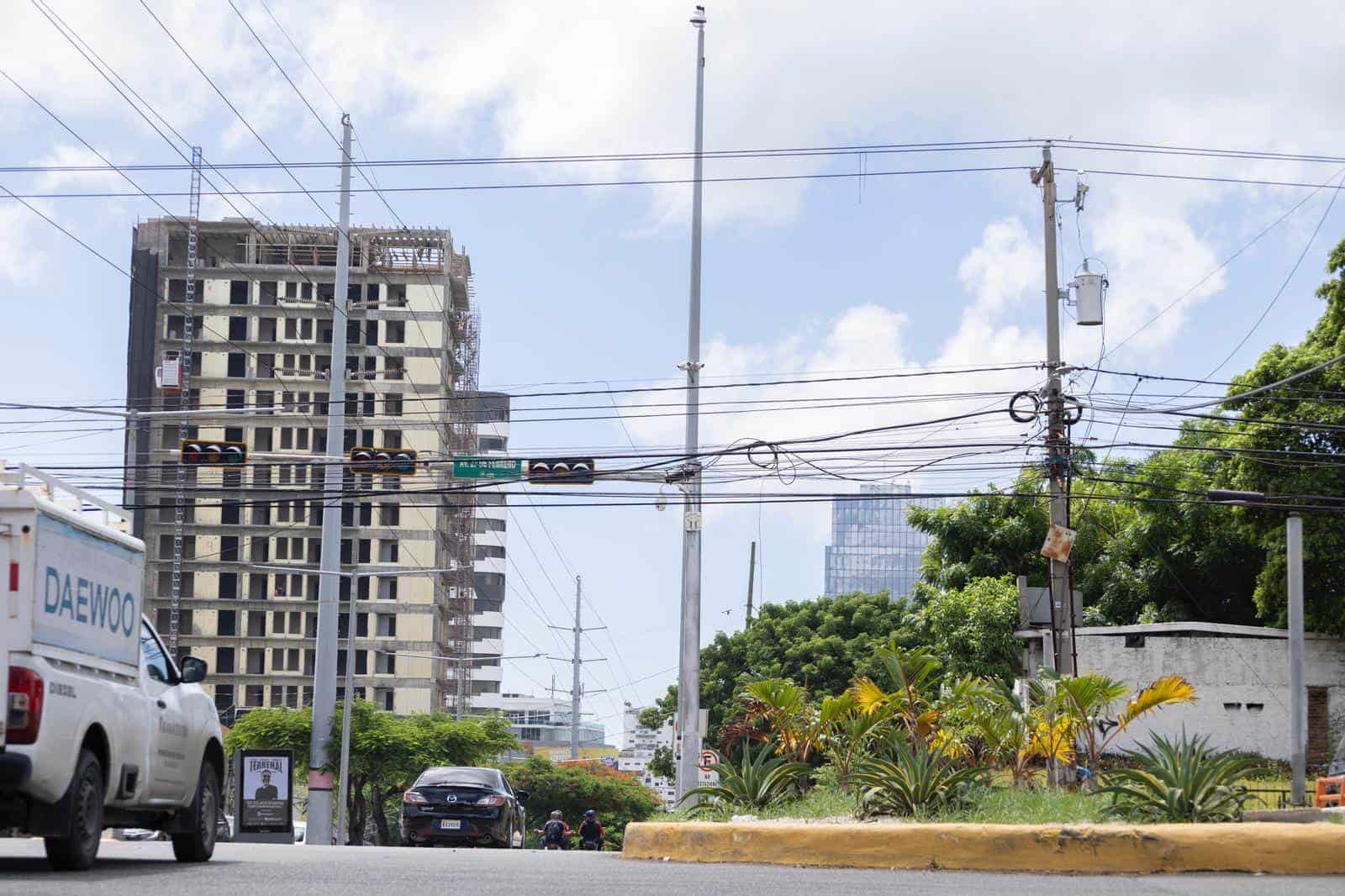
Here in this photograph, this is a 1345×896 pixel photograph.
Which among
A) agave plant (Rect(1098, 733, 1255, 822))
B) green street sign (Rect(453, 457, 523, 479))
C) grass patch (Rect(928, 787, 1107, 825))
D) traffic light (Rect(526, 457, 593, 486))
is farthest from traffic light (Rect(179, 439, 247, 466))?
agave plant (Rect(1098, 733, 1255, 822))

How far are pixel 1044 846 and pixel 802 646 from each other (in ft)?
157

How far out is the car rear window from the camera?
23547mm

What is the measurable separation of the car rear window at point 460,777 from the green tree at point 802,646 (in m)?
31.6

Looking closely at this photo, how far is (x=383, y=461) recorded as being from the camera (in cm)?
2870

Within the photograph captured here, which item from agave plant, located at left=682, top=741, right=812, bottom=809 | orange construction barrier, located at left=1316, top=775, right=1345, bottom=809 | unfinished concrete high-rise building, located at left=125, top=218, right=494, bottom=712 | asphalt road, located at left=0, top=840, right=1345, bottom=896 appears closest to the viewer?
asphalt road, located at left=0, top=840, right=1345, bottom=896

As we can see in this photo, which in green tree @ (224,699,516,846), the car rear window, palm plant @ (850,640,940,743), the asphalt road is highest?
palm plant @ (850,640,940,743)

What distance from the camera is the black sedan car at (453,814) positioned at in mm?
23047

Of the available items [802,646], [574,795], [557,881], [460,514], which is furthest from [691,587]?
[460,514]

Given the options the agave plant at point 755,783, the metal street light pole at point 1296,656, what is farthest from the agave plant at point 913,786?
the metal street light pole at point 1296,656

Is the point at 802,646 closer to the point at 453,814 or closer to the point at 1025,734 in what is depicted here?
the point at 453,814

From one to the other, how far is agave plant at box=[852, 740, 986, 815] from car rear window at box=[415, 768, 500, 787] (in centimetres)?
1127

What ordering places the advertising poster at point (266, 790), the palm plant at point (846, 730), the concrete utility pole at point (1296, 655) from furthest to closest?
the advertising poster at point (266, 790)
the concrete utility pole at point (1296, 655)
the palm plant at point (846, 730)

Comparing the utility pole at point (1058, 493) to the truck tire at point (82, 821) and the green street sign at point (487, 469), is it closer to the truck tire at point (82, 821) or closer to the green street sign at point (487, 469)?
the green street sign at point (487, 469)

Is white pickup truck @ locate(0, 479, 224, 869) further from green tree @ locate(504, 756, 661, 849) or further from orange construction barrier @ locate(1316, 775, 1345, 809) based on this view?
green tree @ locate(504, 756, 661, 849)
